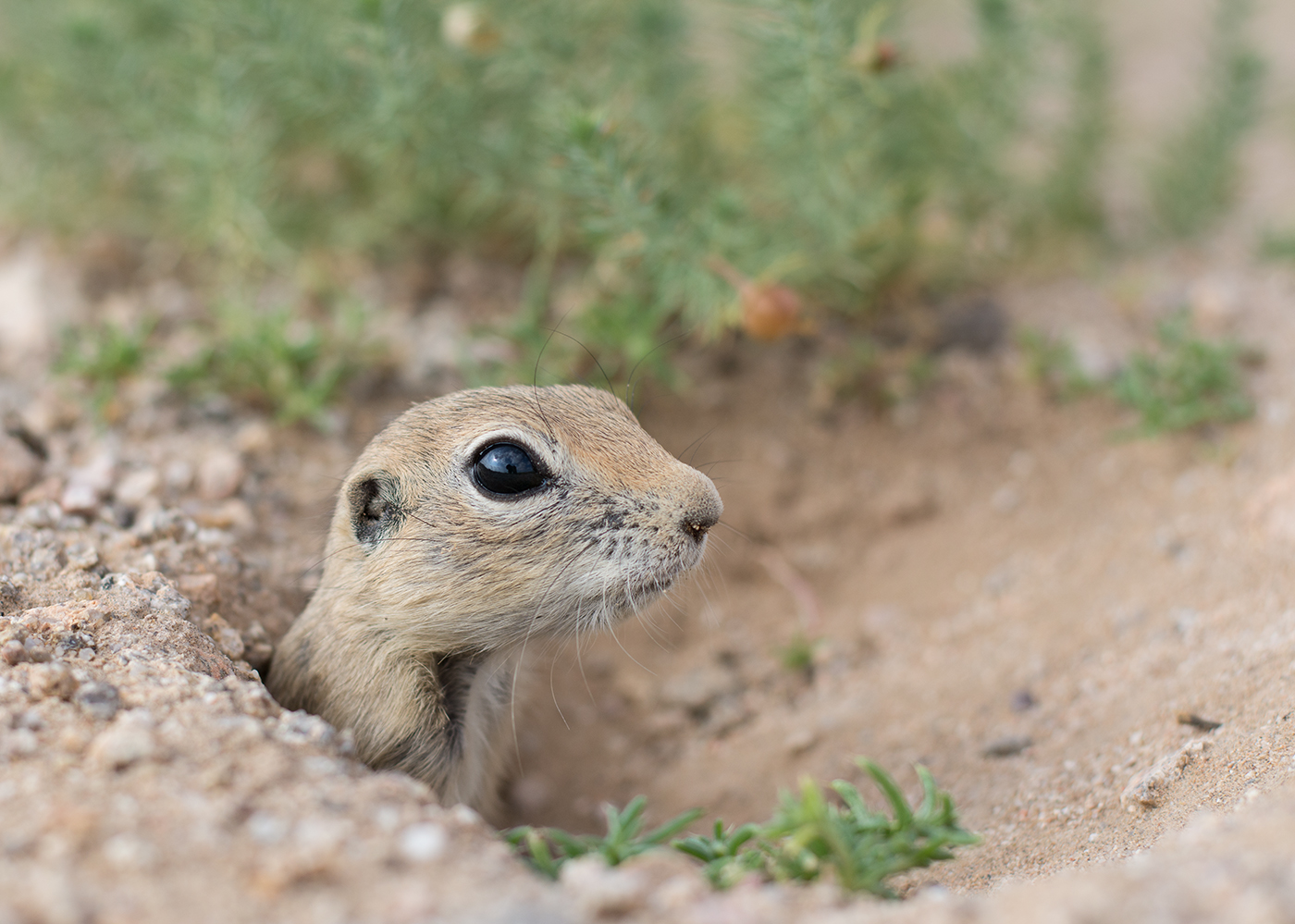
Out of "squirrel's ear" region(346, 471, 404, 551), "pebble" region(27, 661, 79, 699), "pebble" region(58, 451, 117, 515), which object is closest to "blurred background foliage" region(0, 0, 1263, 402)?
"pebble" region(58, 451, 117, 515)

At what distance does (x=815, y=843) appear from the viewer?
7.53 ft

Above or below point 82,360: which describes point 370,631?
below

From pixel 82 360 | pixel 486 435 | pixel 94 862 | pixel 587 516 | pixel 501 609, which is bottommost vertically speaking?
pixel 94 862

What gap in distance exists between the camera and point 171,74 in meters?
5.38

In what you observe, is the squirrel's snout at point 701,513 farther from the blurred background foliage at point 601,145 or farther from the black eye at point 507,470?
the blurred background foliage at point 601,145

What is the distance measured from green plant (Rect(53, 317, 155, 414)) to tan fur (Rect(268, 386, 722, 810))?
190 centimetres

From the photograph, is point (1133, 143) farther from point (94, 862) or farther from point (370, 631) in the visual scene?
point (94, 862)

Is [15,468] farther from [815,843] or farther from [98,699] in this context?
[815,843]

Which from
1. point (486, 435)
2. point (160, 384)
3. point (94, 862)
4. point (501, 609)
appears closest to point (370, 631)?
point (501, 609)

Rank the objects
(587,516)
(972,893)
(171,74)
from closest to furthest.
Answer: (972,893), (587,516), (171,74)

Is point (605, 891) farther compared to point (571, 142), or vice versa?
point (571, 142)

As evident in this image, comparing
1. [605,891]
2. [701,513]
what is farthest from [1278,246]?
[605,891]

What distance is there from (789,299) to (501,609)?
2093mm

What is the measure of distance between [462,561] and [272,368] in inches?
82.4
